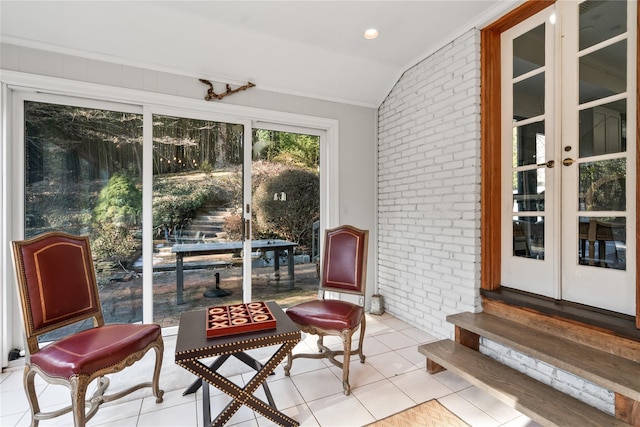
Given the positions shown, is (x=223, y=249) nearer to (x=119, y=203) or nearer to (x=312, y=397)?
(x=119, y=203)

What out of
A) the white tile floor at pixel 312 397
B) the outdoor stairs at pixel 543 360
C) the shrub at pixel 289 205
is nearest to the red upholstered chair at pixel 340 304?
the white tile floor at pixel 312 397

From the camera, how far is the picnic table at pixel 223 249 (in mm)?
2969

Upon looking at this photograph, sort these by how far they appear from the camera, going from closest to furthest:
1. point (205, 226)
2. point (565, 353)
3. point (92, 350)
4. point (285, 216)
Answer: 1. point (92, 350)
2. point (565, 353)
3. point (205, 226)
4. point (285, 216)

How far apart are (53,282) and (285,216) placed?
2.06 m

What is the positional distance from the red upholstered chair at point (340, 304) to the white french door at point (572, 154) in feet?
4.13

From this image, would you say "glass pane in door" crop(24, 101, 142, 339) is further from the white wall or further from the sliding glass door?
the white wall

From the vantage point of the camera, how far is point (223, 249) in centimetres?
A: 312

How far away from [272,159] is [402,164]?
147 centimetres

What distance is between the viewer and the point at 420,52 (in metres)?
2.97

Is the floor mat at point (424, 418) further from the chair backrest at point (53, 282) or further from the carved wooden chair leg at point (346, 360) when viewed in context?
the chair backrest at point (53, 282)

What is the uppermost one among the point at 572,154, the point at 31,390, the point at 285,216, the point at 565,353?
the point at 572,154

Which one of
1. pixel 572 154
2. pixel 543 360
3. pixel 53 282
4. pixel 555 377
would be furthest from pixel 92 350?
pixel 572 154

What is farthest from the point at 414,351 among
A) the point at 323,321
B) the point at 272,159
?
the point at 272,159

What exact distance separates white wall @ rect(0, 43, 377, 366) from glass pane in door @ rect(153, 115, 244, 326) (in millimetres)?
315
